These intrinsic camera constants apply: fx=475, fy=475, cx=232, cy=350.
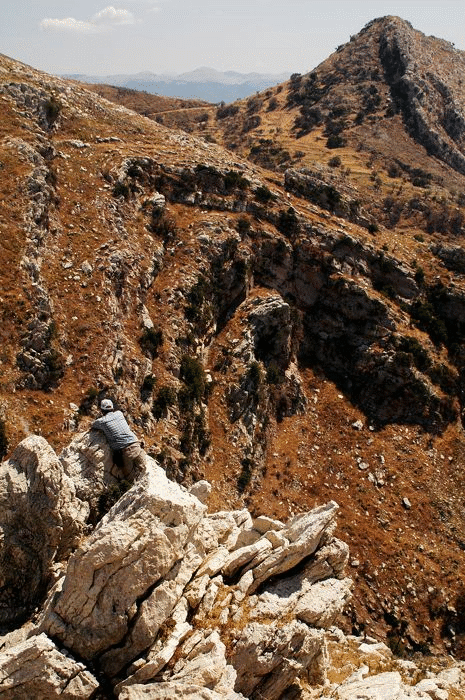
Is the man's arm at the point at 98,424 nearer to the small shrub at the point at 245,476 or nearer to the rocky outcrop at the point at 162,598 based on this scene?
the rocky outcrop at the point at 162,598

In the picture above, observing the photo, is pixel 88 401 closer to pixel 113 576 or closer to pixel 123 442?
pixel 123 442

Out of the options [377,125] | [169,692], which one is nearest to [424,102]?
[377,125]

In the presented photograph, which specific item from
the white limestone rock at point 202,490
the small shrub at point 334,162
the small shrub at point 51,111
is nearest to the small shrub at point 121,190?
the small shrub at point 51,111

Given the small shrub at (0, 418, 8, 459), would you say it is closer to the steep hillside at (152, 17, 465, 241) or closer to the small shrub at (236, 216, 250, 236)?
the small shrub at (236, 216, 250, 236)

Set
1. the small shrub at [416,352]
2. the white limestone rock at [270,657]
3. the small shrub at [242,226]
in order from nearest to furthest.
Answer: the white limestone rock at [270,657], the small shrub at [416,352], the small shrub at [242,226]

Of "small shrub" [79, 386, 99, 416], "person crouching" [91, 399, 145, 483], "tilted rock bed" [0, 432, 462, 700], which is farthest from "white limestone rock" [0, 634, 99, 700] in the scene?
"small shrub" [79, 386, 99, 416]
